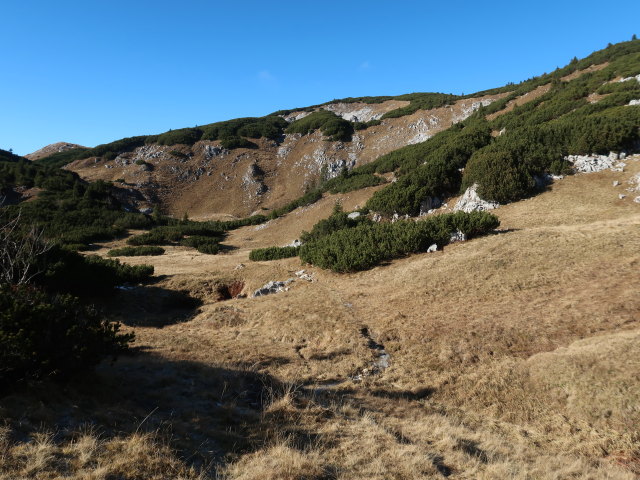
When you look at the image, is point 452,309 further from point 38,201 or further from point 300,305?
point 38,201

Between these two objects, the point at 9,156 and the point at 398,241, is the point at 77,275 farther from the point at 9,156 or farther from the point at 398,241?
the point at 9,156

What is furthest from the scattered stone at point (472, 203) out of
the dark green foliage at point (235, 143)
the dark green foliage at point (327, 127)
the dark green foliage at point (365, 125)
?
the dark green foliage at point (235, 143)

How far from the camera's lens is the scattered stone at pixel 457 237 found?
1900 cm

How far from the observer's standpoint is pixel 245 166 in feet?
229

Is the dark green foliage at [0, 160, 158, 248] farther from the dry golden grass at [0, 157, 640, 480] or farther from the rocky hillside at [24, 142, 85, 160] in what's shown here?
the rocky hillside at [24, 142, 85, 160]

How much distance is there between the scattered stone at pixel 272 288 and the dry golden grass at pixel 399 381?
44.4 inches

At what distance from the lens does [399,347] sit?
11047 millimetres

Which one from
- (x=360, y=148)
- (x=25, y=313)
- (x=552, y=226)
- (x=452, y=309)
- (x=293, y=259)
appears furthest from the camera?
(x=360, y=148)

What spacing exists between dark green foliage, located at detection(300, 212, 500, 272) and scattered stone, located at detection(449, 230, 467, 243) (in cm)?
19

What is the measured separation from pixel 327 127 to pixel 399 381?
71756 millimetres

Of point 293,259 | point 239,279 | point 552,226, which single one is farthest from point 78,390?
point 552,226

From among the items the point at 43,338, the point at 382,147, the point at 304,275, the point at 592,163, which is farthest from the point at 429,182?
the point at 382,147

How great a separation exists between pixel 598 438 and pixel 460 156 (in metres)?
29.1

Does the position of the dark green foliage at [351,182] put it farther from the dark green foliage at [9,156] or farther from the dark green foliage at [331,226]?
the dark green foliage at [9,156]
